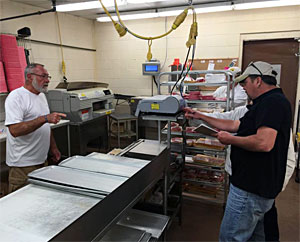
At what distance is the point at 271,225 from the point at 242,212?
1.68ft

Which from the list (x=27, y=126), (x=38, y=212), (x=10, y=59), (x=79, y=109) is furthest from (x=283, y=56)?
(x=38, y=212)

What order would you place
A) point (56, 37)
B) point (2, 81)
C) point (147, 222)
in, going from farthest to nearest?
point (56, 37), point (2, 81), point (147, 222)

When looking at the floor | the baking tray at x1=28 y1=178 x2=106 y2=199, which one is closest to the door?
the floor

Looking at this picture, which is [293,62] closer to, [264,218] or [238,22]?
[238,22]

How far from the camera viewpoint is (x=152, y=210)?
6.65 ft

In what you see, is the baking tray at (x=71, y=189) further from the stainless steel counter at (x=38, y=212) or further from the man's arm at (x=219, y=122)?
the man's arm at (x=219, y=122)

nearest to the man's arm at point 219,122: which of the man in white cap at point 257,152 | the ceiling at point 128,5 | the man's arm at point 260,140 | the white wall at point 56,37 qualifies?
the man in white cap at point 257,152

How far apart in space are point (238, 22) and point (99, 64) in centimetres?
295

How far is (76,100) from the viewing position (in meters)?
3.59

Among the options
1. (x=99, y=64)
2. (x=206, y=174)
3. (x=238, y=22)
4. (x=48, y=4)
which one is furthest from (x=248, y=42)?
(x=48, y=4)

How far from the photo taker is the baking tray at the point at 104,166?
1367 millimetres

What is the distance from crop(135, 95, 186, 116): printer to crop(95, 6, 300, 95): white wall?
130 inches

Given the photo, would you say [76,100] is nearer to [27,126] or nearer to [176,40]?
[27,126]

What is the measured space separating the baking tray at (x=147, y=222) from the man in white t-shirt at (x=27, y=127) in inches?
38.4
